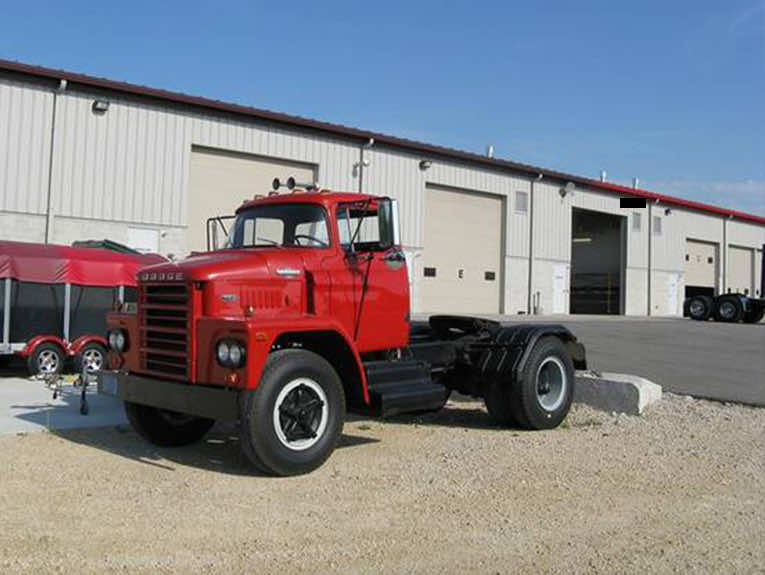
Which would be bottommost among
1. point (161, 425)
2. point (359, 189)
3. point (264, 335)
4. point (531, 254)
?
point (161, 425)

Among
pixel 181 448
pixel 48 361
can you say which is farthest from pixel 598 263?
pixel 181 448

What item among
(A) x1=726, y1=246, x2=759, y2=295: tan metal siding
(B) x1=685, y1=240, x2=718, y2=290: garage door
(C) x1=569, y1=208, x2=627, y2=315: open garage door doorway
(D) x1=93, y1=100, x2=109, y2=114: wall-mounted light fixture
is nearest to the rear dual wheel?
(D) x1=93, y1=100, x2=109, y2=114: wall-mounted light fixture

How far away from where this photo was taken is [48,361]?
12.9 metres

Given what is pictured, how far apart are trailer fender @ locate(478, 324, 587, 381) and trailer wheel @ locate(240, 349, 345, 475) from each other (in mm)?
2412

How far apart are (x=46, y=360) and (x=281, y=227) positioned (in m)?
7.10

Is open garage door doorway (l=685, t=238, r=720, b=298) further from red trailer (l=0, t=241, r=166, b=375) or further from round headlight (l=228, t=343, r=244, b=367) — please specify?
round headlight (l=228, t=343, r=244, b=367)

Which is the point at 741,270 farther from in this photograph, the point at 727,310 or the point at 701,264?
the point at 727,310

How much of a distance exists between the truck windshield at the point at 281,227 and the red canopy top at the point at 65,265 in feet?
20.9

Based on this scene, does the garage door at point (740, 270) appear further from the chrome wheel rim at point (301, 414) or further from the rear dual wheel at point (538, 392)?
A: the chrome wheel rim at point (301, 414)

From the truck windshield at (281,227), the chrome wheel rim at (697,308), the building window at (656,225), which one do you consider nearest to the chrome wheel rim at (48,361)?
the truck windshield at (281,227)

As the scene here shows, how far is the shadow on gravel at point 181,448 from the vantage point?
7029 millimetres

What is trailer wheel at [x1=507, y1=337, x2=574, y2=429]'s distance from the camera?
8516mm

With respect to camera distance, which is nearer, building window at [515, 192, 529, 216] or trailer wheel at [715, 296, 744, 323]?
trailer wheel at [715, 296, 744, 323]

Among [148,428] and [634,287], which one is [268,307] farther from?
[634,287]
